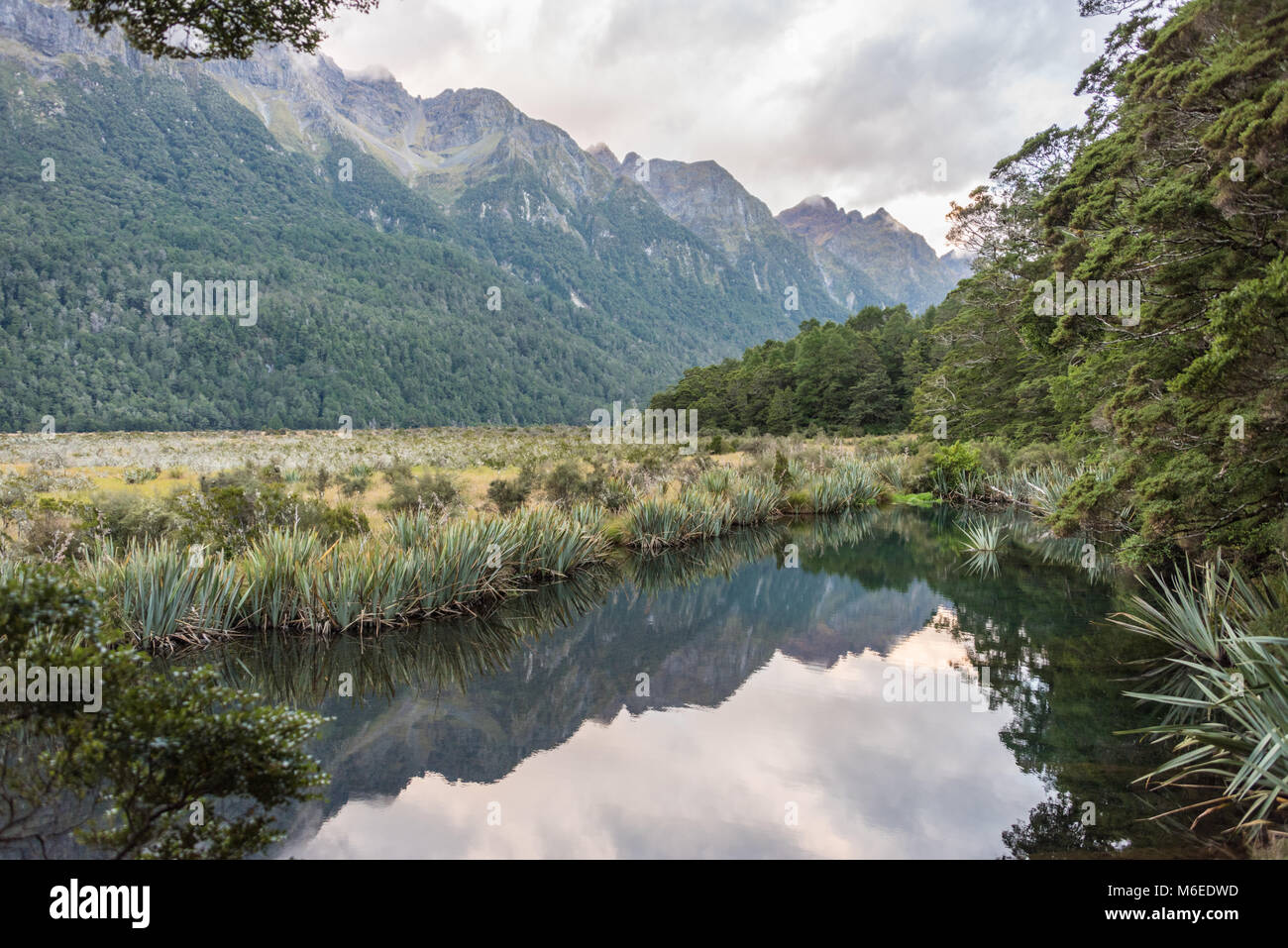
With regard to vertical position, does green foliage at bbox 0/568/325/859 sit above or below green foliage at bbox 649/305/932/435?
below

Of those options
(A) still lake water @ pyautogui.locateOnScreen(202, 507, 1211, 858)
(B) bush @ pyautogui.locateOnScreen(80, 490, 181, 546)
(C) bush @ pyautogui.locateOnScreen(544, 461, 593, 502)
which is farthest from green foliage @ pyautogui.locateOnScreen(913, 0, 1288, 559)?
(B) bush @ pyautogui.locateOnScreen(80, 490, 181, 546)

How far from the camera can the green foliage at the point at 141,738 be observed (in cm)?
302

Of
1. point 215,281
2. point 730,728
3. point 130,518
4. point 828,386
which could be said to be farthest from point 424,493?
point 215,281

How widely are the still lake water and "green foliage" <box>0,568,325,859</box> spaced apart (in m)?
1.33

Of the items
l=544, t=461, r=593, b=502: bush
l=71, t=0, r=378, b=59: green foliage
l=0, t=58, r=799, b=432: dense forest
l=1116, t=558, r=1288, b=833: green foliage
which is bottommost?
l=1116, t=558, r=1288, b=833: green foliage

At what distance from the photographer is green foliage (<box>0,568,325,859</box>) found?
3016 millimetres

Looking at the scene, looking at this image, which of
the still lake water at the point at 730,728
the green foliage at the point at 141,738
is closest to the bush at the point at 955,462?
the still lake water at the point at 730,728

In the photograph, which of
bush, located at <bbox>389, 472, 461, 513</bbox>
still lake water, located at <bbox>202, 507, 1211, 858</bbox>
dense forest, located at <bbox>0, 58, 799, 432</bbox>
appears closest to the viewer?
still lake water, located at <bbox>202, 507, 1211, 858</bbox>

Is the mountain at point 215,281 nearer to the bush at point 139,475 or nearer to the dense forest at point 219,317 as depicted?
the dense forest at point 219,317

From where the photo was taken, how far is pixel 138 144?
14400 centimetres

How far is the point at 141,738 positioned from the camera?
299 cm

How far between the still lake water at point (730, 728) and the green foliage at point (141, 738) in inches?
52.4

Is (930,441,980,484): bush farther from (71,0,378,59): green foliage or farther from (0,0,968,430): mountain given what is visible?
(0,0,968,430): mountain
